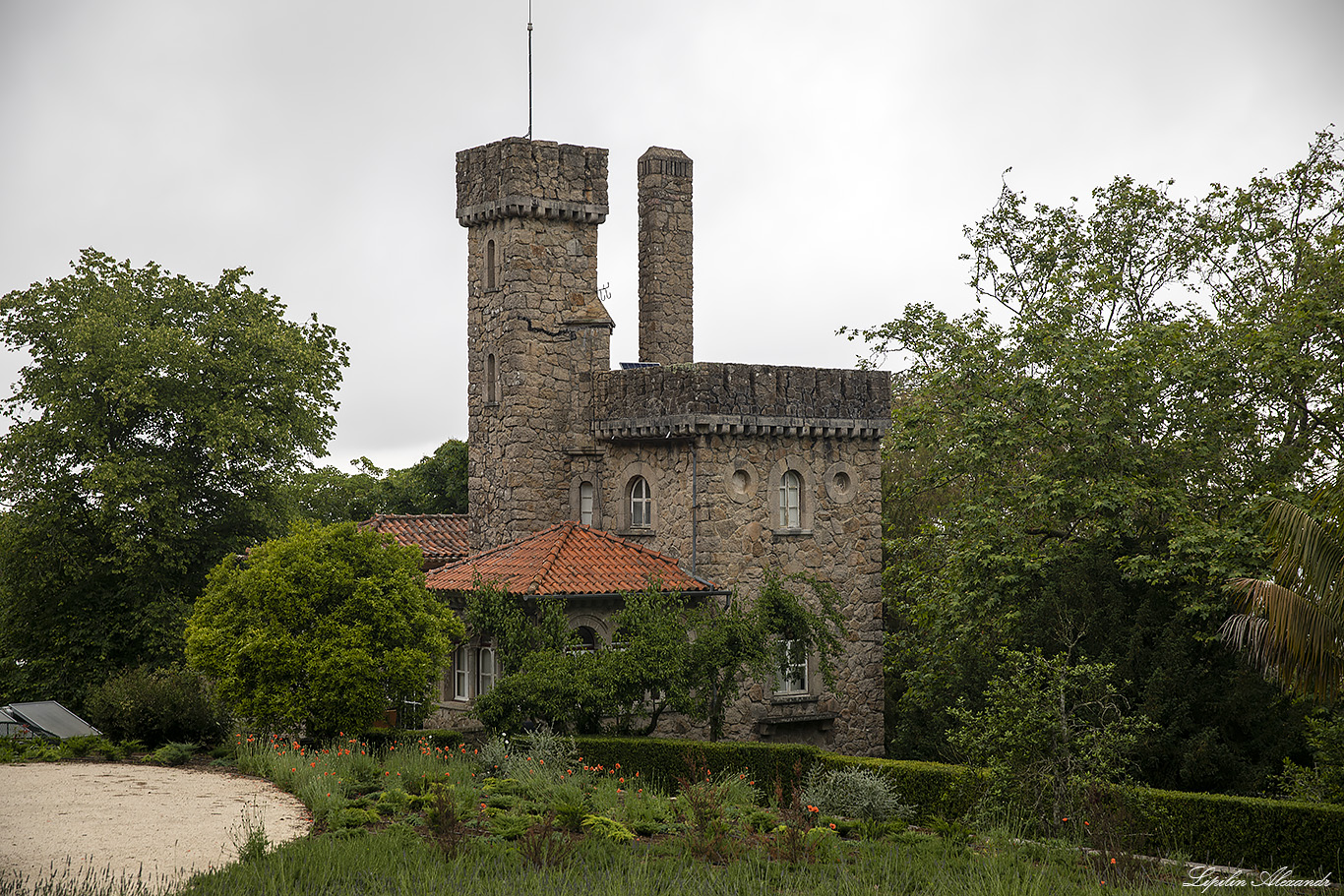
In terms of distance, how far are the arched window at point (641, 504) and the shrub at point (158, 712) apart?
8716mm

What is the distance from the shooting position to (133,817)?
1462 cm

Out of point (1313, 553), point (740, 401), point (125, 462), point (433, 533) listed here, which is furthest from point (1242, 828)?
point (125, 462)

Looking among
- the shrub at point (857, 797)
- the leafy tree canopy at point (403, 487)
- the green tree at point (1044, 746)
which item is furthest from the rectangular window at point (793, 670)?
the leafy tree canopy at point (403, 487)

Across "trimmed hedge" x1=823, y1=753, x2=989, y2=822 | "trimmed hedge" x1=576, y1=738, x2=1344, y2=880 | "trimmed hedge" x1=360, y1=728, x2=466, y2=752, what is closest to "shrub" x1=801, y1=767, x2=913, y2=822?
"trimmed hedge" x1=823, y1=753, x2=989, y2=822

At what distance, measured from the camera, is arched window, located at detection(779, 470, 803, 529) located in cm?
2444

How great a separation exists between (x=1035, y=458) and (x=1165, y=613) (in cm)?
475

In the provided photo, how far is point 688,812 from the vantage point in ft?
47.7

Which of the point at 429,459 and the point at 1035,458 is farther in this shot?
the point at 429,459

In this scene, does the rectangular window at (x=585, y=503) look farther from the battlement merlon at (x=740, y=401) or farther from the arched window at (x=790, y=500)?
the arched window at (x=790, y=500)

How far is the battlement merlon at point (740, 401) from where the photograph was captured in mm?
23531

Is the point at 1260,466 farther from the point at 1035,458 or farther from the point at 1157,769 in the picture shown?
the point at 1157,769

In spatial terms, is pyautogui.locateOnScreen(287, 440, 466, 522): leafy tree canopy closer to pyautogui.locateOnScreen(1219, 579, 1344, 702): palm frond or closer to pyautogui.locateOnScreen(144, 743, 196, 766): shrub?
pyautogui.locateOnScreen(144, 743, 196, 766): shrub

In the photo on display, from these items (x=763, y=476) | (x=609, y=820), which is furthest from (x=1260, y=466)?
(x=609, y=820)

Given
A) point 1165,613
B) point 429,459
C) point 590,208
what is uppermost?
point 590,208
